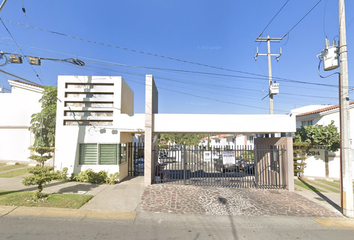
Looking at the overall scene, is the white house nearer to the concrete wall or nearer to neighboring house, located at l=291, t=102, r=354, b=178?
the concrete wall

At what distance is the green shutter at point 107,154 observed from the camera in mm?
9273

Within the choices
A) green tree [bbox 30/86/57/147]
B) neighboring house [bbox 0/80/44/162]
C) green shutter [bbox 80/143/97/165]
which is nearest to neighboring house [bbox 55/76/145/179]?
green shutter [bbox 80/143/97/165]

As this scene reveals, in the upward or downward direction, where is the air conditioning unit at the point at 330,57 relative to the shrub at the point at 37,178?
upward

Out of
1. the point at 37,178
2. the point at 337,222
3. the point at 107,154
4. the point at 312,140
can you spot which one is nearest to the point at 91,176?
the point at 107,154

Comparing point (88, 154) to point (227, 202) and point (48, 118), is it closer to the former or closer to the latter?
point (48, 118)

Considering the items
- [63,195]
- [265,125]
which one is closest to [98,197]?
[63,195]

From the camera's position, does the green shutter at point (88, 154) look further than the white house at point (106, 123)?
Yes

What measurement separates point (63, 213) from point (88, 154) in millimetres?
4104

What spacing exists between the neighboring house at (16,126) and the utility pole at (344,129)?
20.8 metres

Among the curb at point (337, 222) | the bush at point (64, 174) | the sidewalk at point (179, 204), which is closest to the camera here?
the curb at point (337, 222)

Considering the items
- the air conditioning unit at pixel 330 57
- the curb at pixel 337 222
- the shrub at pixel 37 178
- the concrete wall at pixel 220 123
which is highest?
→ the air conditioning unit at pixel 330 57

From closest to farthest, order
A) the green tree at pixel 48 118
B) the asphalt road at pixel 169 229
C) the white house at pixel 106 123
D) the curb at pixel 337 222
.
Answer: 1. the asphalt road at pixel 169 229
2. the curb at pixel 337 222
3. the white house at pixel 106 123
4. the green tree at pixel 48 118

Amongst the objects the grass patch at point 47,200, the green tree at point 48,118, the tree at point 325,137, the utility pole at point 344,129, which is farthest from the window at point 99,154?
the tree at point 325,137

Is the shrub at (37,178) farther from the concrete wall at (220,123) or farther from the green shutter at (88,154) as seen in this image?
the concrete wall at (220,123)
